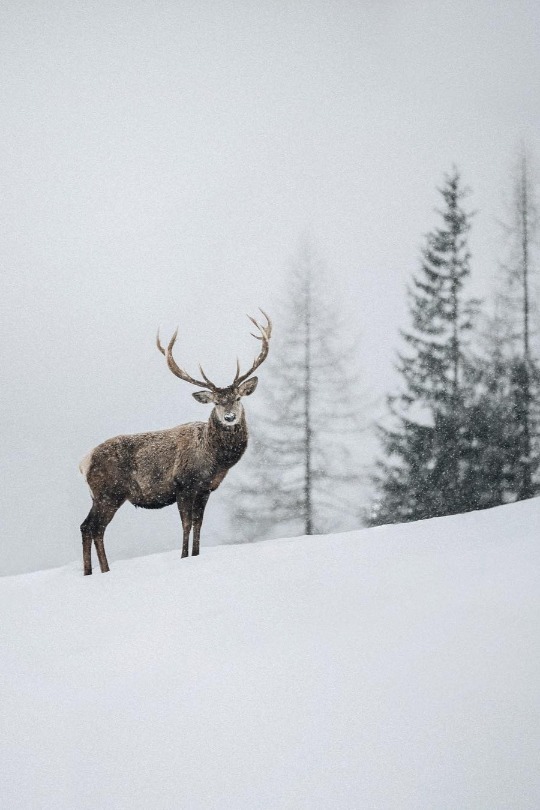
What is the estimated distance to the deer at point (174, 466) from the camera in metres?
5.81

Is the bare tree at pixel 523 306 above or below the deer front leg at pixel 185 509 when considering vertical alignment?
above

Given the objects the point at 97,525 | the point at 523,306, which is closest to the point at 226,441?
the point at 97,525

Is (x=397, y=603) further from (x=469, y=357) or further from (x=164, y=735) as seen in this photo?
(x=469, y=357)

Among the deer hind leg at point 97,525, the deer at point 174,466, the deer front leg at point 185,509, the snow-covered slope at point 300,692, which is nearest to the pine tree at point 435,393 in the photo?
the deer at point 174,466

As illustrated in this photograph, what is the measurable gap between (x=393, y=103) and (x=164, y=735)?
86.3 ft

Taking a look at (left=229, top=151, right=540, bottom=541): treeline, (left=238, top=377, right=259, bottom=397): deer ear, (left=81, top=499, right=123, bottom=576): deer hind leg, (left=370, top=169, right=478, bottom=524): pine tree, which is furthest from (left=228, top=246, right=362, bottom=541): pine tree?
(left=81, top=499, right=123, bottom=576): deer hind leg

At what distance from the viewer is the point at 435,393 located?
9.32m

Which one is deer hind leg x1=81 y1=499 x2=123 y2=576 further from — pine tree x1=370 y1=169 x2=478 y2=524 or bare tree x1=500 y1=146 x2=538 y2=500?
bare tree x1=500 y1=146 x2=538 y2=500

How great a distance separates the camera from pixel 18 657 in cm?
344

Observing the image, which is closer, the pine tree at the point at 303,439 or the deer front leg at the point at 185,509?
the deer front leg at the point at 185,509

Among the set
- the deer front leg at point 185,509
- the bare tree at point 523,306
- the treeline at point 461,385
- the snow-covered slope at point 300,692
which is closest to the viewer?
the snow-covered slope at point 300,692

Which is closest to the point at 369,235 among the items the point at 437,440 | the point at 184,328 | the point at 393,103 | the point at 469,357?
the point at 184,328

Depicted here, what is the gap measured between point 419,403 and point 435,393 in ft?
0.84

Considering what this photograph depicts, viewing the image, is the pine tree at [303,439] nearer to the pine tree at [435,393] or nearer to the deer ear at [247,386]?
the pine tree at [435,393]
